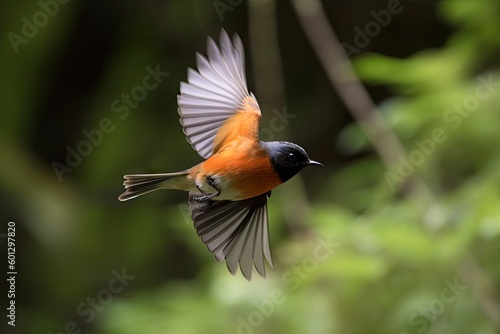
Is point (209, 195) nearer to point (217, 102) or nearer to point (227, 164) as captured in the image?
point (227, 164)

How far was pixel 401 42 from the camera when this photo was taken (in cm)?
423

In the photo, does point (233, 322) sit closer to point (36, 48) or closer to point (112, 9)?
point (36, 48)

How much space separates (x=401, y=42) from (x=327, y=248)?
2163mm

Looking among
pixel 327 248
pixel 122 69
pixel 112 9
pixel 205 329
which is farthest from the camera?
pixel 112 9

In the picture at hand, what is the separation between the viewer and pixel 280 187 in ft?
9.07

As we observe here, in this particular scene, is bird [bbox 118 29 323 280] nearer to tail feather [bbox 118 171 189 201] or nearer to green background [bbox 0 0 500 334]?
tail feather [bbox 118 171 189 201]

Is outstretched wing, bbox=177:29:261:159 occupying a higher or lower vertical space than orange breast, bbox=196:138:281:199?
Result: higher

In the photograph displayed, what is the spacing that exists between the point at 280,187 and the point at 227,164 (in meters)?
1.80

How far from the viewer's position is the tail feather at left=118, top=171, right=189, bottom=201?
93 cm

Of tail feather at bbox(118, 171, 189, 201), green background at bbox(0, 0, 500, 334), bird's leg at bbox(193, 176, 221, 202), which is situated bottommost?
green background at bbox(0, 0, 500, 334)

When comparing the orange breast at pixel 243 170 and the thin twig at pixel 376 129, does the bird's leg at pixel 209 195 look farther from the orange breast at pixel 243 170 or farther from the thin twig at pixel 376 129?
the thin twig at pixel 376 129

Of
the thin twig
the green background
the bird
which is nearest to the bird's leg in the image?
the bird

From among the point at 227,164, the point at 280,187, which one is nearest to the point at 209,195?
the point at 227,164

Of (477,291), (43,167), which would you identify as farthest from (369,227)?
(43,167)
